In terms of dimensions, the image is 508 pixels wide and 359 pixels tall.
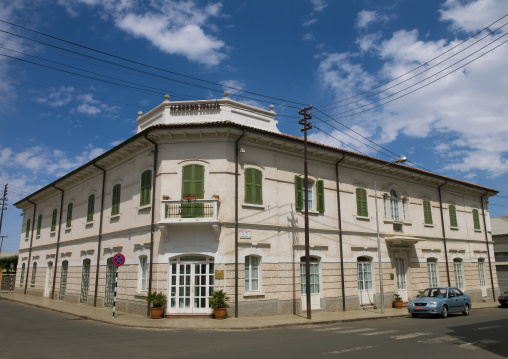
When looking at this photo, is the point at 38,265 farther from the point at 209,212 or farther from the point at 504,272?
the point at 504,272

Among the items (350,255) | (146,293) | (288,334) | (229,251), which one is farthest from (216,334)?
(350,255)

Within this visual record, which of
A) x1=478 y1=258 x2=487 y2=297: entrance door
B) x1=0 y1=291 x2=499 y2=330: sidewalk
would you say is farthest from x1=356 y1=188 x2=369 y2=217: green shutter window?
x1=478 y1=258 x2=487 y2=297: entrance door

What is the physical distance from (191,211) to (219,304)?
4041 millimetres

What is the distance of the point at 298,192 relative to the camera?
20438 mm

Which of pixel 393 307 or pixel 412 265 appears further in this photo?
pixel 412 265

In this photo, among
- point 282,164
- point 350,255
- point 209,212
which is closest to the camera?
point 209,212

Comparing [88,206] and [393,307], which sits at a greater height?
[88,206]

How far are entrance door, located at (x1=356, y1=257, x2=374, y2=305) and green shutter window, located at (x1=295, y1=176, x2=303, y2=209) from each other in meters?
5.41

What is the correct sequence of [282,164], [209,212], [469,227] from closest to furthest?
[209,212] → [282,164] → [469,227]

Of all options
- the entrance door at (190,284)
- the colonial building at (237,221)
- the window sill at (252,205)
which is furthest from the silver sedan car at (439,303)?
the entrance door at (190,284)

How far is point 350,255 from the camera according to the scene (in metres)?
22.1

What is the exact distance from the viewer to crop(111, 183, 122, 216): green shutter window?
2170 centimetres

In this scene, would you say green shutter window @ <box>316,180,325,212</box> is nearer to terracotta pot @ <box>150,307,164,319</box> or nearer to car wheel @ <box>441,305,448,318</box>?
car wheel @ <box>441,305,448,318</box>

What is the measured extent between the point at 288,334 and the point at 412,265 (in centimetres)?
1541
